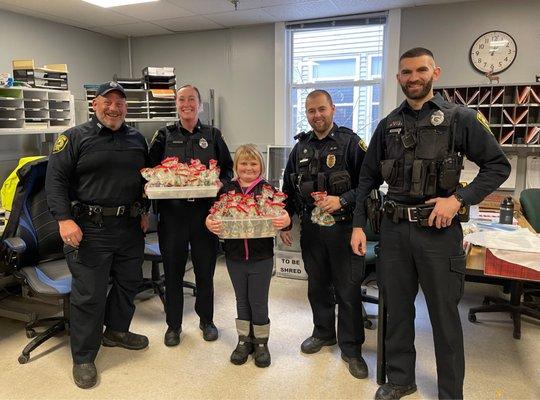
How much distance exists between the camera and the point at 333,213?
2.29 meters

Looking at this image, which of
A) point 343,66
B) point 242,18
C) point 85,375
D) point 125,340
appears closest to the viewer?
point 85,375

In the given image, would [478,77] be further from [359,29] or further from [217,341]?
[217,341]

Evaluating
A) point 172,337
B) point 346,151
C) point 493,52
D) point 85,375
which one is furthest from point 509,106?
point 85,375

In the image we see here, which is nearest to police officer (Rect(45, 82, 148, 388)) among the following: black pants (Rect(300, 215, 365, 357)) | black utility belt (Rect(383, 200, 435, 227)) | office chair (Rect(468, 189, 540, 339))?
black pants (Rect(300, 215, 365, 357))

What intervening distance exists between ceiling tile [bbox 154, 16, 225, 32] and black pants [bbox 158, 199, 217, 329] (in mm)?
2822

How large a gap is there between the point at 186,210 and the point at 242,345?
0.88 metres

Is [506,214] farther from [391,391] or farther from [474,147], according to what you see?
[391,391]

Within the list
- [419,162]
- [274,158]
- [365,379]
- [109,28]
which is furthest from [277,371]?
[109,28]

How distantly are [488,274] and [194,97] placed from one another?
1.87m

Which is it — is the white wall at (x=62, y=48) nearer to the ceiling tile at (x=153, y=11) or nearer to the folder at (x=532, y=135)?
the ceiling tile at (x=153, y=11)

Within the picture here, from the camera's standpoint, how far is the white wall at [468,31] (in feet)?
12.8

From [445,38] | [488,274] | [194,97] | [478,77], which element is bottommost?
[488,274]

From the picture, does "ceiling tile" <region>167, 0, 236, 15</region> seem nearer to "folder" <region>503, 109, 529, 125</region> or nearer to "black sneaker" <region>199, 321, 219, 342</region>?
"folder" <region>503, 109, 529, 125</region>

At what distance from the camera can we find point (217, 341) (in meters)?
2.75
